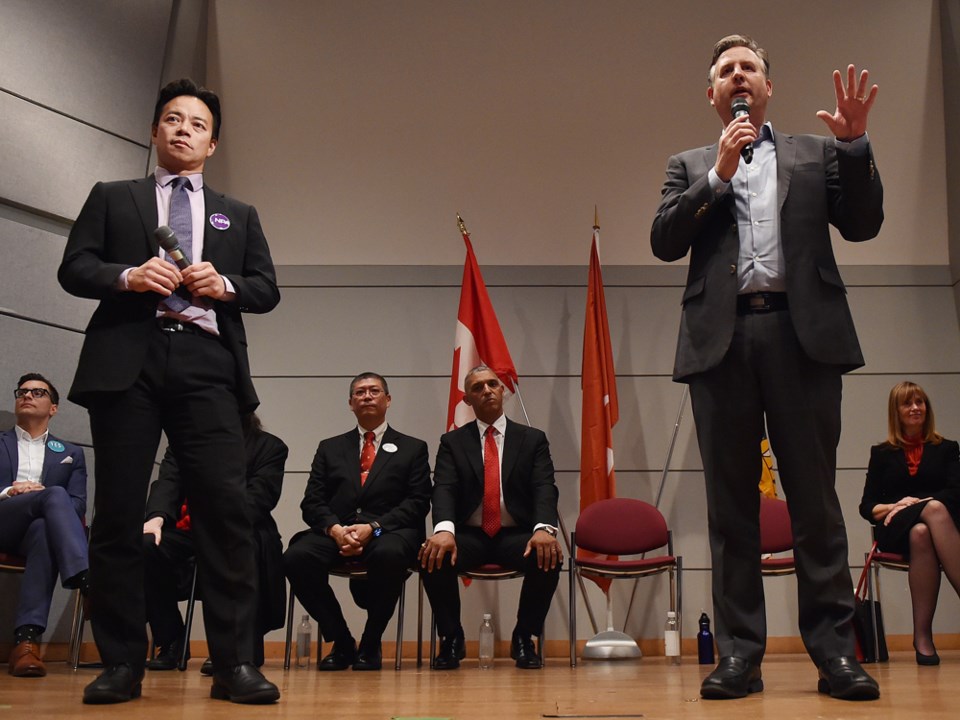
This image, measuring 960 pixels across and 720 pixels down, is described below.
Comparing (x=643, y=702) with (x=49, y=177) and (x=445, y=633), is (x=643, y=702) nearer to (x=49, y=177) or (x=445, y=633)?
(x=445, y=633)

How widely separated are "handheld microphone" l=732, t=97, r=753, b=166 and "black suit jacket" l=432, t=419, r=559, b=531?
87.3 inches

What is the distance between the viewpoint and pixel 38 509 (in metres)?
3.80

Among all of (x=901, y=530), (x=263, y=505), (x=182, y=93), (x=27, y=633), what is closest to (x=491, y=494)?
(x=263, y=505)

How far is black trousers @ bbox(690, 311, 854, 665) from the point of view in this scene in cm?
212

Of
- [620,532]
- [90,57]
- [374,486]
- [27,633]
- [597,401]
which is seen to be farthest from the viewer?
[597,401]

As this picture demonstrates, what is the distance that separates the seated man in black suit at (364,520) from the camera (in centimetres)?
395

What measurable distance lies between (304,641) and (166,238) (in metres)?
3.02

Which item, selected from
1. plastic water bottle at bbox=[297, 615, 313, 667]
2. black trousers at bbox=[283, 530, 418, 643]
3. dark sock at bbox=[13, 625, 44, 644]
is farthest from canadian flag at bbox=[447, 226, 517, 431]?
dark sock at bbox=[13, 625, 44, 644]

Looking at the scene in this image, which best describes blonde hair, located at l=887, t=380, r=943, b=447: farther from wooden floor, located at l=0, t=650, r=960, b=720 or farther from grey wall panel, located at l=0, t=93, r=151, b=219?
grey wall panel, located at l=0, t=93, r=151, b=219

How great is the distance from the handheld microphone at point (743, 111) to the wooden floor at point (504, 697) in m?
1.24

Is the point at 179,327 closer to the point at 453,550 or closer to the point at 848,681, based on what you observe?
the point at 848,681

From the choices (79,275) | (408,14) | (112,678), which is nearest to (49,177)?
(408,14)

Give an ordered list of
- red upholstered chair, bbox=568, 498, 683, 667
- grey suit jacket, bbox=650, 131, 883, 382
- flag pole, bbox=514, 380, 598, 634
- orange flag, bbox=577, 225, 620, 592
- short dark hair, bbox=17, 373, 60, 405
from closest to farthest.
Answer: grey suit jacket, bbox=650, 131, 883, 382
short dark hair, bbox=17, 373, 60, 405
red upholstered chair, bbox=568, 498, 683, 667
flag pole, bbox=514, 380, 598, 634
orange flag, bbox=577, 225, 620, 592

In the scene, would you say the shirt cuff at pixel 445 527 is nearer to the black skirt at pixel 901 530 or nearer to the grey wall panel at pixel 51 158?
the black skirt at pixel 901 530
